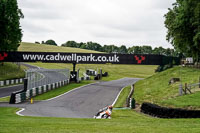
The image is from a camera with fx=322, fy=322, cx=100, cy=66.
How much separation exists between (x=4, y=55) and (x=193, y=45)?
2615 centimetres

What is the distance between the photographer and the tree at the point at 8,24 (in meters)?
51.7

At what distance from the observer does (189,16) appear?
41.3m

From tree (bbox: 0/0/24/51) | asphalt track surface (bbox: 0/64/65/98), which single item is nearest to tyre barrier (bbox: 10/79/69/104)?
asphalt track surface (bbox: 0/64/65/98)

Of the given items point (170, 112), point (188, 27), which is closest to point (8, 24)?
point (188, 27)

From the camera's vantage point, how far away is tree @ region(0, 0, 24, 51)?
51688 mm

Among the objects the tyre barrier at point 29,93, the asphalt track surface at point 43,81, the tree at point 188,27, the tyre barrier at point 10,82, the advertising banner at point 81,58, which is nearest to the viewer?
the tyre barrier at point 29,93

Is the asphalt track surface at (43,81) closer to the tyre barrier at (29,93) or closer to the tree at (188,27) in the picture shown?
the tyre barrier at (29,93)

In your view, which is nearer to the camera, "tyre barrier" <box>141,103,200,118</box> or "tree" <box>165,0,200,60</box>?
"tyre barrier" <box>141,103,200,118</box>

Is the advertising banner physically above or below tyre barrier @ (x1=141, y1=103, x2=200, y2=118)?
above

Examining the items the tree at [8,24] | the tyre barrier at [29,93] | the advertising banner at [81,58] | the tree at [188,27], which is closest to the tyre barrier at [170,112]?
the tyre barrier at [29,93]

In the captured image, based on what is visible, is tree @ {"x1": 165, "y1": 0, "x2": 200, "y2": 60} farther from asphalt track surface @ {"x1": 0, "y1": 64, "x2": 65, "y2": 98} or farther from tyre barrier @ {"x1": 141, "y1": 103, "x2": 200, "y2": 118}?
tyre barrier @ {"x1": 141, "y1": 103, "x2": 200, "y2": 118}

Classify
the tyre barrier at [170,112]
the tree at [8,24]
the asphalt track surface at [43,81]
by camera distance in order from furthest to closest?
the tree at [8,24] < the asphalt track surface at [43,81] < the tyre barrier at [170,112]

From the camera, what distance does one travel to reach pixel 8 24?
171 ft

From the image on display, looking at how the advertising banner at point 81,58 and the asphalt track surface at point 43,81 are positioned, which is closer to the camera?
the asphalt track surface at point 43,81
